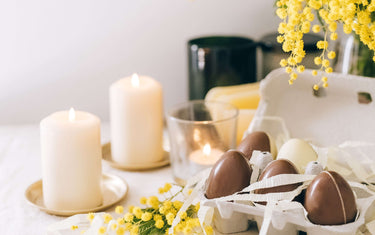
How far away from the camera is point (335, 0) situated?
2.25ft

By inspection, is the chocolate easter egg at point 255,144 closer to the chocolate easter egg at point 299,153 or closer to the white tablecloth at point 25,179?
the chocolate easter egg at point 299,153

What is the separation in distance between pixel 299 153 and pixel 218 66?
1.22ft

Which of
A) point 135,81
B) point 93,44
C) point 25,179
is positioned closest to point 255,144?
point 135,81

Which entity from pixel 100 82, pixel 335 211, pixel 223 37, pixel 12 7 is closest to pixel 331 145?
pixel 335 211

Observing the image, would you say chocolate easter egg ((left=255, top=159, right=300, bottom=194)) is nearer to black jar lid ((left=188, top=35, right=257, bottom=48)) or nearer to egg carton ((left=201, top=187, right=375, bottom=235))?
egg carton ((left=201, top=187, right=375, bottom=235))

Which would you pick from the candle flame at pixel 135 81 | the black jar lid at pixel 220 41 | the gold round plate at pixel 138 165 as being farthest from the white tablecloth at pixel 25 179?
the black jar lid at pixel 220 41

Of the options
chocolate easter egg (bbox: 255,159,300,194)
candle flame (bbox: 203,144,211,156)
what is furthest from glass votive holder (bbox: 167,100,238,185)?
chocolate easter egg (bbox: 255,159,300,194)

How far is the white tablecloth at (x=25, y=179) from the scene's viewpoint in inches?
32.6

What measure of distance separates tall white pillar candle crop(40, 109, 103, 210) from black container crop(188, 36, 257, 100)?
34 cm

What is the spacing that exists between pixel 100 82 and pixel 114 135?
239mm

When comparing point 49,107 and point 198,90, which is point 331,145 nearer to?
point 198,90

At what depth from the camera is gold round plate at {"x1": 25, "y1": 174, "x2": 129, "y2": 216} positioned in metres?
0.84

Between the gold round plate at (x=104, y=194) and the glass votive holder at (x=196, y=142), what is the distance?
0.09 metres

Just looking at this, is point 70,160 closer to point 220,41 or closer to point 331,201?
point 331,201
